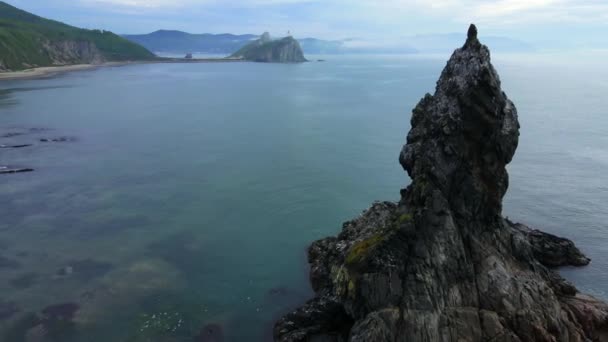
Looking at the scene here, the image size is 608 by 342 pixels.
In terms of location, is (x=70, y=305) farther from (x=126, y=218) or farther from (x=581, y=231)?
(x=581, y=231)

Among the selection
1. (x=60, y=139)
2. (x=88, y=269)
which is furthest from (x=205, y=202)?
(x=60, y=139)

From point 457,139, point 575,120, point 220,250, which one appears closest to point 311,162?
point 220,250

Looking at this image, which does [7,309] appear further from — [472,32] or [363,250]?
[472,32]

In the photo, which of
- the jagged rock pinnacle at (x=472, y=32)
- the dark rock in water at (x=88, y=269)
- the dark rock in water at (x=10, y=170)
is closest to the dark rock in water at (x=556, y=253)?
the jagged rock pinnacle at (x=472, y=32)

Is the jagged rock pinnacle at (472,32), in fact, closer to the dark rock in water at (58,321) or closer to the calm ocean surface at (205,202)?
the calm ocean surface at (205,202)

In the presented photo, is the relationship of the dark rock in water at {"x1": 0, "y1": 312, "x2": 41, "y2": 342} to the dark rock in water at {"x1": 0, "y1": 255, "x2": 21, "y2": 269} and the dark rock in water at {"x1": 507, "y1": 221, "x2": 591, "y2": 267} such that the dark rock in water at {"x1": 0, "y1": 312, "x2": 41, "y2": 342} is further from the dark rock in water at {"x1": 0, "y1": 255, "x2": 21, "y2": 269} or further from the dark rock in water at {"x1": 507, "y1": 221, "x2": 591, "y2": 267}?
the dark rock in water at {"x1": 507, "y1": 221, "x2": 591, "y2": 267}

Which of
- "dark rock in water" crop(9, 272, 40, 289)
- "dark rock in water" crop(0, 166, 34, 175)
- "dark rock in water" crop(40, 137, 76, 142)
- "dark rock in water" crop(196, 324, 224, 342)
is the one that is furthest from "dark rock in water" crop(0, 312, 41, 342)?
"dark rock in water" crop(40, 137, 76, 142)

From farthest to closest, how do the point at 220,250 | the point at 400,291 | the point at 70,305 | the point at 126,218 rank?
the point at 126,218 → the point at 220,250 → the point at 70,305 → the point at 400,291
